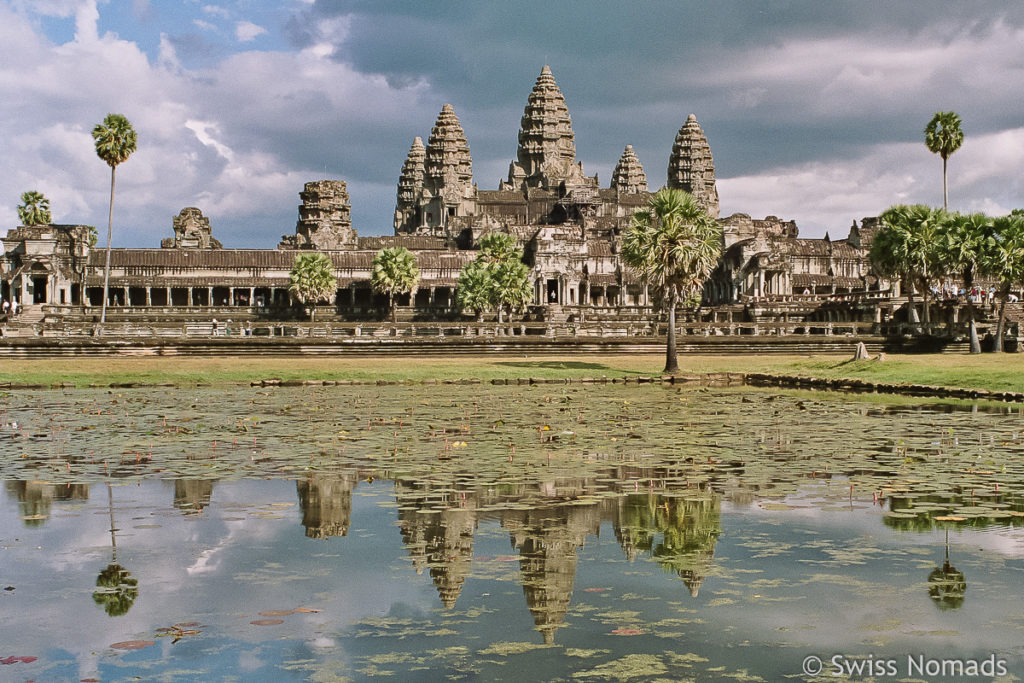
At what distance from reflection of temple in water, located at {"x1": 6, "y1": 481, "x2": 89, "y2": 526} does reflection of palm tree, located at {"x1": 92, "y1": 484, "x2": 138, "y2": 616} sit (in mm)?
2341

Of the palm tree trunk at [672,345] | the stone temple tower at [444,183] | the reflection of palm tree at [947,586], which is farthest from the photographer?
the stone temple tower at [444,183]

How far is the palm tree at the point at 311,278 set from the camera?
301 ft

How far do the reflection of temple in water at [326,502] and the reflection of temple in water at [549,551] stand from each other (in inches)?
63.7

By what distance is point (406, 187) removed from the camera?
169 meters

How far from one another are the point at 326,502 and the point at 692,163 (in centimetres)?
13823

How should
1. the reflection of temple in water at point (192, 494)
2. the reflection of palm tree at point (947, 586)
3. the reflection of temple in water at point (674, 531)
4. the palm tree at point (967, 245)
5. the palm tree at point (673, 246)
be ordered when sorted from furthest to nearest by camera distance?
the palm tree at point (967, 245) → the palm tree at point (673, 246) → the reflection of temple in water at point (192, 494) → the reflection of temple in water at point (674, 531) → the reflection of palm tree at point (947, 586)

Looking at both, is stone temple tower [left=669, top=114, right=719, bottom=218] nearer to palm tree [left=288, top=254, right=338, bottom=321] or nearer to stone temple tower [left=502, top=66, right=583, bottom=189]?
stone temple tower [left=502, top=66, right=583, bottom=189]

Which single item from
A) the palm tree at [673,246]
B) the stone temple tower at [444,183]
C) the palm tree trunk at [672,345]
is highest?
Result: the stone temple tower at [444,183]

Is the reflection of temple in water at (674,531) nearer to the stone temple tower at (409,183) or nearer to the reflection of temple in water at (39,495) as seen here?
the reflection of temple in water at (39,495)

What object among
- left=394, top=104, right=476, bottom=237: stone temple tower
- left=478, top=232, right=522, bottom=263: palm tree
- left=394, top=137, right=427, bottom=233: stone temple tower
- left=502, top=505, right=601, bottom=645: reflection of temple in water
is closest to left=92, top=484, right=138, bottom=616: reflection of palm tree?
left=502, top=505, right=601, bottom=645: reflection of temple in water

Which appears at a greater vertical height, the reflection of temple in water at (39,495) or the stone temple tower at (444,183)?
the stone temple tower at (444,183)

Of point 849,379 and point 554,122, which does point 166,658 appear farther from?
point 554,122

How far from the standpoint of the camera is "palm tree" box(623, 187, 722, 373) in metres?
39.1

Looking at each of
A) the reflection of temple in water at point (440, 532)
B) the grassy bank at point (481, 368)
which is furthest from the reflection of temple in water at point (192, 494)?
the grassy bank at point (481, 368)
